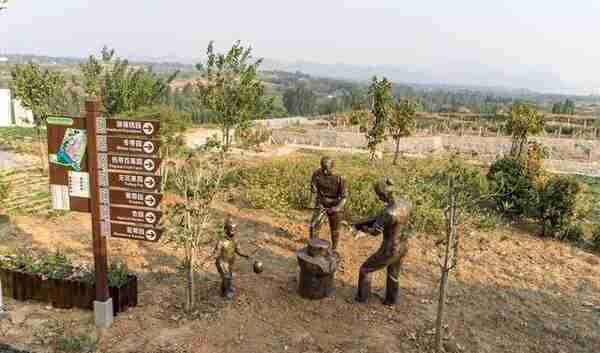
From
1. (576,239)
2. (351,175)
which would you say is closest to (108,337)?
(351,175)

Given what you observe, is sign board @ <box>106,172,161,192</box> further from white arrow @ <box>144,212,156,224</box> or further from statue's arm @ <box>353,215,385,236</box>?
statue's arm @ <box>353,215,385,236</box>

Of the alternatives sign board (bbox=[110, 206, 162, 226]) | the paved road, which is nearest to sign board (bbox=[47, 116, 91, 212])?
sign board (bbox=[110, 206, 162, 226])

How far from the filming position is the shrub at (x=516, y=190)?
436 inches

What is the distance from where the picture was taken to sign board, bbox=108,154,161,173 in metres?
5.66

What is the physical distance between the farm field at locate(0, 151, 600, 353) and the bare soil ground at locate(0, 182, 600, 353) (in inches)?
0.8

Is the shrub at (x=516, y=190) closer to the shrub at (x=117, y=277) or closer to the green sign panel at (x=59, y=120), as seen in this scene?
the shrub at (x=117, y=277)

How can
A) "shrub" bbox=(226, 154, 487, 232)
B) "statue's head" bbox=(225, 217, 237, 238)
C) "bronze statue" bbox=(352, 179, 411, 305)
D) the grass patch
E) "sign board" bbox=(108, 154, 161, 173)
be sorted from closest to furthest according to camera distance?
"sign board" bbox=(108, 154, 161, 173) → "bronze statue" bbox=(352, 179, 411, 305) → "statue's head" bbox=(225, 217, 237, 238) → "shrub" bbox=(226, 154, 487, 232) → the grass patch

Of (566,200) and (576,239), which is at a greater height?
(566,200)

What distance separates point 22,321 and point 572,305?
7852 millimetres

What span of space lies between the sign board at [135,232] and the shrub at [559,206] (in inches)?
343

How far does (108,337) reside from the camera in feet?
18.9

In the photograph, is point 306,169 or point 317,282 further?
point 306,169

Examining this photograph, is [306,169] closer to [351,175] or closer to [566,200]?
[351,175]

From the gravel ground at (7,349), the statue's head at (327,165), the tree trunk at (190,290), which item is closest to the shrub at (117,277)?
the tree trunk at (190,290)
